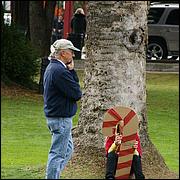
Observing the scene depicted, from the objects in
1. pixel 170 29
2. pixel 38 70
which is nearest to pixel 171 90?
pixel 38 70

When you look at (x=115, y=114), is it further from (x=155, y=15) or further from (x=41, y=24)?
(x=155, y=15)

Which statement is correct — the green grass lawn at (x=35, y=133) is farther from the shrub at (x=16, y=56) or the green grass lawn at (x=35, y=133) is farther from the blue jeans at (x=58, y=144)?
the shrub at (x=16, y=56)

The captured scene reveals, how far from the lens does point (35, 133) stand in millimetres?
13977

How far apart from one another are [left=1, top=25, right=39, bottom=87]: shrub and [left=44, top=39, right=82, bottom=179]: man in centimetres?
1054

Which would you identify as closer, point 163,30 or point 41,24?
point 41,24

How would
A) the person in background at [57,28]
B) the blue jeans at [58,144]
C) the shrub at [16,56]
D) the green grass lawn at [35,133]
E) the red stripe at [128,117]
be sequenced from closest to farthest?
the blue jeans at [58,144], the red stripe at [128,117], the green grass lawn at [35,133], the shrub at [16,56], the person in background at [57,28]

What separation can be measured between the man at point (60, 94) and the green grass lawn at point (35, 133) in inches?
28.8

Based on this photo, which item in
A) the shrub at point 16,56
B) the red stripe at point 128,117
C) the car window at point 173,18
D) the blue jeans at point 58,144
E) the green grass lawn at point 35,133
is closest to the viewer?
the blue jeans at point 58,144

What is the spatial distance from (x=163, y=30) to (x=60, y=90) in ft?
73.9

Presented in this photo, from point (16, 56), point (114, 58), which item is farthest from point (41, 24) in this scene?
point (114, 58)

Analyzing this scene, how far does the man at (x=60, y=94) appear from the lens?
7930 millimetres

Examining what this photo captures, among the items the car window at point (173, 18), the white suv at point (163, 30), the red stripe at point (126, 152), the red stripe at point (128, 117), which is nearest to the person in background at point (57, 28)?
the white suv at point (163, 30)

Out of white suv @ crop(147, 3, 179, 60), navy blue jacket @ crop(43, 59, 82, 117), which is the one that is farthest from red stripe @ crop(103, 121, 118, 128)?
white suv @ crop(147, 3, 179, 60)

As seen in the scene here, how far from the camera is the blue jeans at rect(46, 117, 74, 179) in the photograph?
26.3 ft
